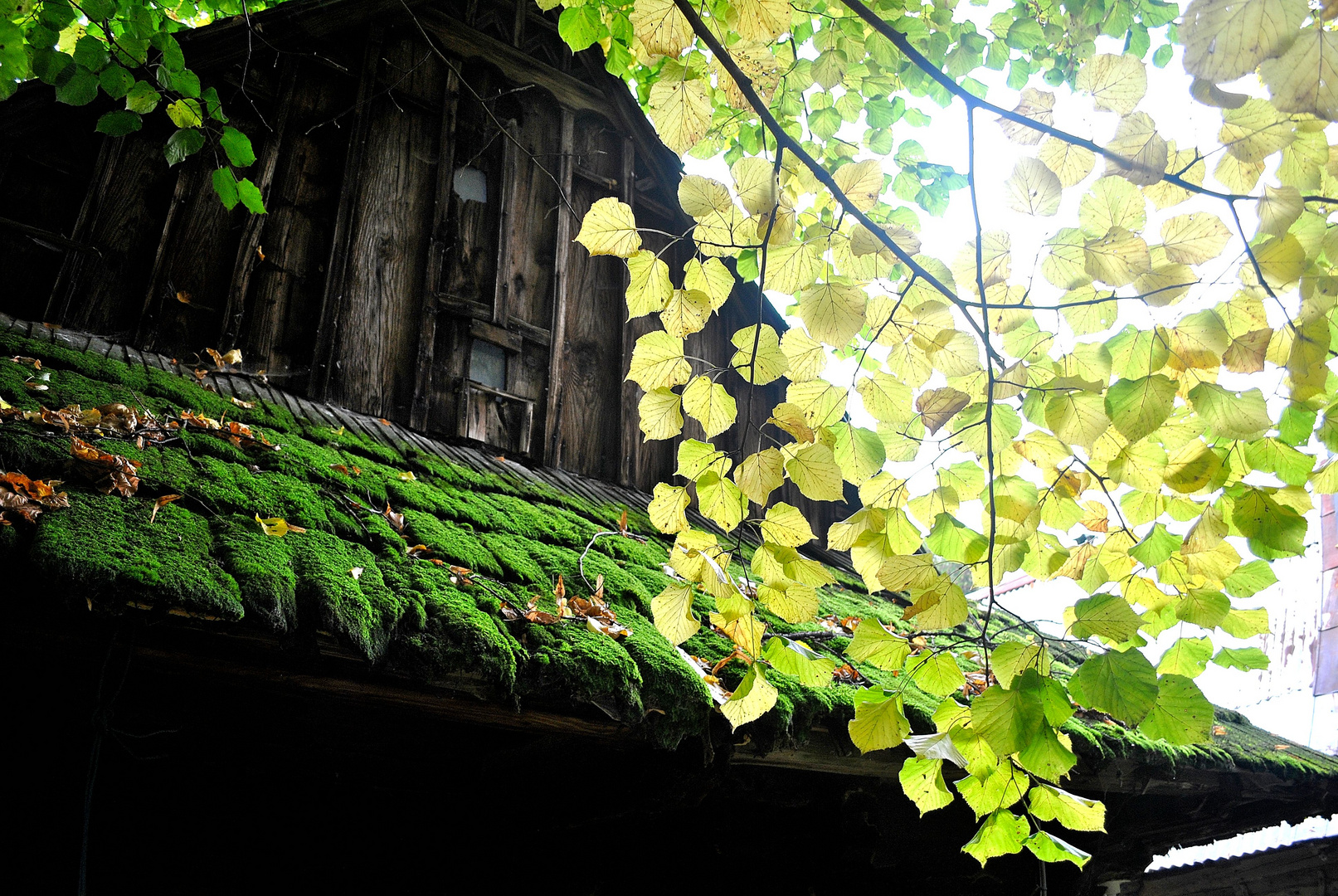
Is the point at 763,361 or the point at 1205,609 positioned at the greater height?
the point at 763,361

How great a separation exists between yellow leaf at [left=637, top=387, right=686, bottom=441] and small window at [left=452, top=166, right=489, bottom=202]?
13.3 feet

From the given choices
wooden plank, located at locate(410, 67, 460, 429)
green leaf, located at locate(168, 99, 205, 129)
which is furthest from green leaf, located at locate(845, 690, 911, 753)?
wooden plank, located at locate(410, 67, 460, 429)

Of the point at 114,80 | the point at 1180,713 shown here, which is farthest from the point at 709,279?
the point at 114,80

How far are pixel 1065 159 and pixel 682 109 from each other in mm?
873

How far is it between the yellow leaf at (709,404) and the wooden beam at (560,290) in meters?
3.37

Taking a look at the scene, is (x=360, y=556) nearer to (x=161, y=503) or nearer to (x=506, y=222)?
(x=161, y=503)

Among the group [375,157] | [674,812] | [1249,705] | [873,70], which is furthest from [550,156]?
[1249,705]

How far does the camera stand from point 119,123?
2.90 meters

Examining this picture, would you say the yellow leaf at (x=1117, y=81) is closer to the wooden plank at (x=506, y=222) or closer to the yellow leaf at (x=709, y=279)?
the yellow leaf at (x=709, y=279)

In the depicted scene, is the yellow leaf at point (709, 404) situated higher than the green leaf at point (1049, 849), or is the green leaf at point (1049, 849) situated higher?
the yellow leaf at point (709, 404)

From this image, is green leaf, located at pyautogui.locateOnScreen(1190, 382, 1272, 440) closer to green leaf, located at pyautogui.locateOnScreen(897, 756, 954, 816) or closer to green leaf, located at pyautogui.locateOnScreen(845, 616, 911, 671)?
green leaf, located at pyautogui.locateOnScreen(845, 616, 911, 671)

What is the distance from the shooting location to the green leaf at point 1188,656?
76.4 inches

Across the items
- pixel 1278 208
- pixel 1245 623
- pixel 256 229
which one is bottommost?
pixel 1245 623

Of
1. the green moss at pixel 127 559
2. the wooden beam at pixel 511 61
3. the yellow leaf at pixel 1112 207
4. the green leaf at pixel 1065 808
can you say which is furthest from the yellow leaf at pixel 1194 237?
the wooden beam at pixel 511 61
